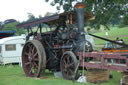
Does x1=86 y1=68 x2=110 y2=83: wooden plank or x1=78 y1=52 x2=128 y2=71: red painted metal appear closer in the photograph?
x1=78 y1=52 x2=128 y2=71: red painted metal

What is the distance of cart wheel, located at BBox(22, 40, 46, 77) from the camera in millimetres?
8703

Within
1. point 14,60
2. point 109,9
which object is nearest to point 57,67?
point 14,60

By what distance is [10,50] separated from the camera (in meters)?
16.2

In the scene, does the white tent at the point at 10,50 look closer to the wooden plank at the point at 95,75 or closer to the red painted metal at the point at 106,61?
the wooden plank at the point at 95,75

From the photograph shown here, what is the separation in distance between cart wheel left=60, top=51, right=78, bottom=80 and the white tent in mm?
7881

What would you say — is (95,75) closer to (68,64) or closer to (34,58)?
(68,64)

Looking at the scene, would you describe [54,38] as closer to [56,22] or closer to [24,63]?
[56,22]

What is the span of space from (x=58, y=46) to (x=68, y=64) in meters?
1.14

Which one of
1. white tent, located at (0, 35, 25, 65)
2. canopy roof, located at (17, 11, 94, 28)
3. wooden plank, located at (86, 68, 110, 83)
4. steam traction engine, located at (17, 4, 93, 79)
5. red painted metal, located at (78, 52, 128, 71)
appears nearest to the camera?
red painted metal, located at (78, 52, 128, 71)

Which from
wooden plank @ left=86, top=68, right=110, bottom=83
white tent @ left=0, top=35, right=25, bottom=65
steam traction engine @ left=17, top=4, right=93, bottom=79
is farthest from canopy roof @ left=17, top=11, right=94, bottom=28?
white tent @ left=0, top=35, right=25, bottom=65

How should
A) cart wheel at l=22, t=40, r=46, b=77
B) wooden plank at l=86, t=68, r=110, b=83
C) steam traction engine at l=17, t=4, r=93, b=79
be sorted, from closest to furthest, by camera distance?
wooden plank at l=86, t=68, r=110, b=83
steam traction engine at l=17, t=4, r=93, b=79
cart wheel at l=22, t=40, r=46, b=77

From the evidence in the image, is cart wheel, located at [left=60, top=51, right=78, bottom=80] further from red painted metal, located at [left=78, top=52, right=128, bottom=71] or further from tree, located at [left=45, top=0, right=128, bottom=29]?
tree, located at [left=45, top=0, right=128, bottom=29]

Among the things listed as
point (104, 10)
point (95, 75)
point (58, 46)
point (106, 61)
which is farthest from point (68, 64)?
point (104, 10)

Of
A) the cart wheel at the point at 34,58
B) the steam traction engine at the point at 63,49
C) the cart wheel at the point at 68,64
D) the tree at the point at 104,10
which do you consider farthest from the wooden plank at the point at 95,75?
the tree at the point at 104,10
